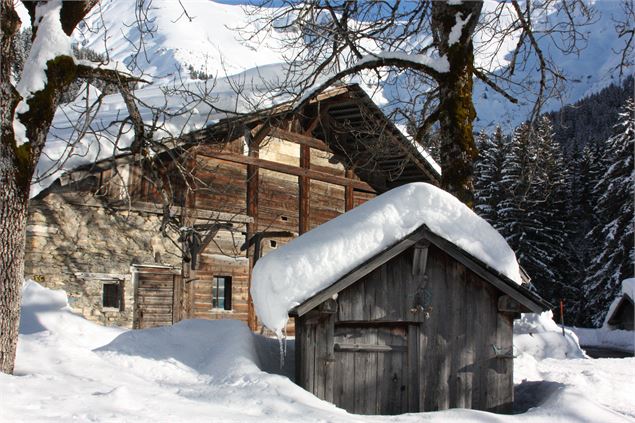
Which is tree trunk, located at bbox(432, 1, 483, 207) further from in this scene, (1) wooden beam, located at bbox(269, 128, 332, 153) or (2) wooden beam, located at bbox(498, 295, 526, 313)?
(1) wooden beam, located at bbox(269, 128, 332, 153)

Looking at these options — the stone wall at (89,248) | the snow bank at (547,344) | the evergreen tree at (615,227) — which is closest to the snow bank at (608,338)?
the evergreen tree at (615,227)

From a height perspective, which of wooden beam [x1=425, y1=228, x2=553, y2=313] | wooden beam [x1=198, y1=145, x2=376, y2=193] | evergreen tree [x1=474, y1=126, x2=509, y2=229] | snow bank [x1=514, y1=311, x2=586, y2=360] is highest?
evergreen tree [x1=474, y1=126, x2=509, y2=229]

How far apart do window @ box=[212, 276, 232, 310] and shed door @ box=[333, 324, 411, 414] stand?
8620 millimetres

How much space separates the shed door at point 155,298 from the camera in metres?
15.2

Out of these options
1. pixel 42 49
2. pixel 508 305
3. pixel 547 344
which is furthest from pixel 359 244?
pixel 547 344

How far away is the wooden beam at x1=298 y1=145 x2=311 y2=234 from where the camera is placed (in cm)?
1811

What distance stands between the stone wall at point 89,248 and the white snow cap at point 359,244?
730cm

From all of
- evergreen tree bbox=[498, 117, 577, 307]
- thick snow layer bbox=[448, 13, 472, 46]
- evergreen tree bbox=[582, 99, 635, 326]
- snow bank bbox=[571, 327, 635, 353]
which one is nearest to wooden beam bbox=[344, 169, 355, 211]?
thick snow layer bbox=[448, 13, 472, 46]

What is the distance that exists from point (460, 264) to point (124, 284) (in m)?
8.97

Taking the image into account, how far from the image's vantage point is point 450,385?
8422 millimetres

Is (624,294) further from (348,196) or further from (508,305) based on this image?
(508,305)

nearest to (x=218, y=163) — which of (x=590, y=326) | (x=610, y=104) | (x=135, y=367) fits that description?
(x=135, y=367)

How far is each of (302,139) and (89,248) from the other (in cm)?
656

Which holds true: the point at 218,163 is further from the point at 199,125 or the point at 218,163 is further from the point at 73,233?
the point at 73,233
